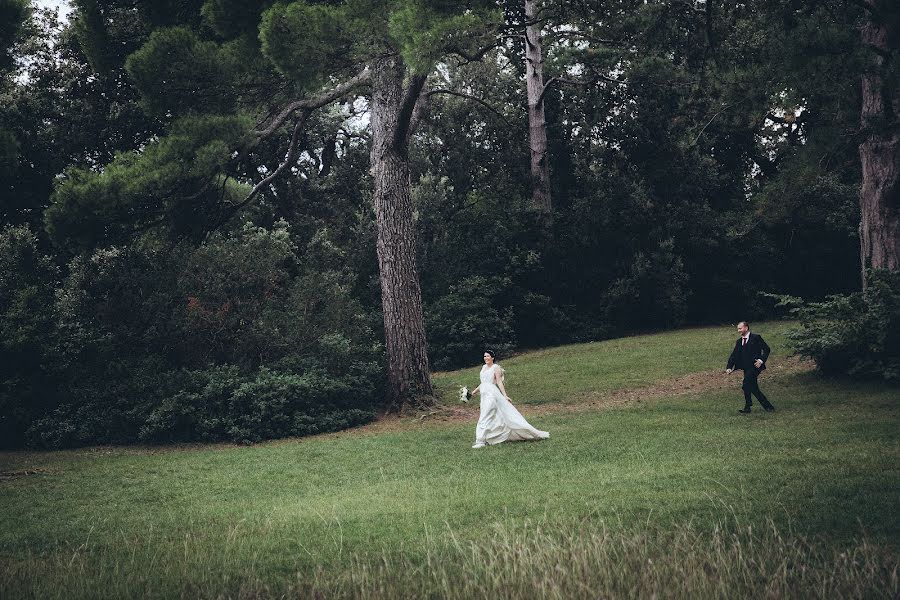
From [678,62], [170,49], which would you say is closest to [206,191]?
[170,49]

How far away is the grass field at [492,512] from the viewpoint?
17.9ft

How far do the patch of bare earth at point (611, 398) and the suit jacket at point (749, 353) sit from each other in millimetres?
2784

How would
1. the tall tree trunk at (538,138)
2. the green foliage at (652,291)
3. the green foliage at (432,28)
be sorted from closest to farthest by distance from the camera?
the green foliage at (432,28) → the green foliage at (652,291) → the tall tree trunk at (538,138)

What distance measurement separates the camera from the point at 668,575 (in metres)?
5.34

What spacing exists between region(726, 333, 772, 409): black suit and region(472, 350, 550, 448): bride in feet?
13.8

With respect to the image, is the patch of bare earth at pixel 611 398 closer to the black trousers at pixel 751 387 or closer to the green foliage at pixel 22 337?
the black trousers at pixel 751 387

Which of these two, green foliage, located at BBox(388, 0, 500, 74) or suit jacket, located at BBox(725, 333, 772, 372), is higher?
green foliage, located at BBox(388, 0, 500, 74)

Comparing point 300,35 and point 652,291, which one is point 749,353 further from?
point 652,291

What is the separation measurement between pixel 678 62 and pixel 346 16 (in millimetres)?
18163

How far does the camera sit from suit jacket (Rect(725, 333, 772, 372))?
44.9 feet

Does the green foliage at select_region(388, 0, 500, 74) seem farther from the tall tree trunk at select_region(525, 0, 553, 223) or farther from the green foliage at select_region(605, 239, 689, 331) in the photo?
the green foliage at select_region(605, 239, 689, 331)

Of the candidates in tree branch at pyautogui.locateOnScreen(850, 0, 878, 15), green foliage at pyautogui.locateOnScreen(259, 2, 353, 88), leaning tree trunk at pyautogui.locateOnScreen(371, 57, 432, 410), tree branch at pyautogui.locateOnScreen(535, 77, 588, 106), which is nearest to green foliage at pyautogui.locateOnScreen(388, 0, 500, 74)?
green foliage at pyautogui.locateOnScreen(259, 2, 353, 88)

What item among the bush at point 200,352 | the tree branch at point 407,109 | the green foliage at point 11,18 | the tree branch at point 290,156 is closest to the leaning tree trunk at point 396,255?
the tree branch at point 407,109

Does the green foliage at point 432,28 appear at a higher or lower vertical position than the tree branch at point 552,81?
lower
